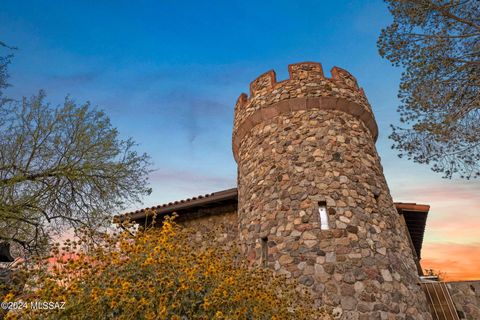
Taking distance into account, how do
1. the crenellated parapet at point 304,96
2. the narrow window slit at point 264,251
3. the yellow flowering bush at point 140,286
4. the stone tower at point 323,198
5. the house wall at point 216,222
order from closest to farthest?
the yellow flowering bush at point 140,286, the stone tower at point 323,198, the narrow window slit at point 264,251, the crenellated parapet at point 304,96, the house wall at point 216,222

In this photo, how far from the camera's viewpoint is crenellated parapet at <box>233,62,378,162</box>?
6.75 meters

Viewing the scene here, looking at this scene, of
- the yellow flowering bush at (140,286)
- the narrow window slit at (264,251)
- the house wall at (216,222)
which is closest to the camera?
the yellow flowering bush at (140,286)

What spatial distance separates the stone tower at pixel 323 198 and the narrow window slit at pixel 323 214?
0.7 inches

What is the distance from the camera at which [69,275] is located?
2.69 m

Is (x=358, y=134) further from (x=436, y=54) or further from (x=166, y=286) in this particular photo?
(x=166, y=286)

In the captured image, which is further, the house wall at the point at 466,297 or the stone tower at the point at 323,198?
the house wall at the point at 466,297

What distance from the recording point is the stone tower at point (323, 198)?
15.8 feet

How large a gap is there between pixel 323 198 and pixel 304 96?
2.59 metres

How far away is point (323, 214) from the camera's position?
5.45 meters

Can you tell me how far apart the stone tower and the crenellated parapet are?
0.08ft

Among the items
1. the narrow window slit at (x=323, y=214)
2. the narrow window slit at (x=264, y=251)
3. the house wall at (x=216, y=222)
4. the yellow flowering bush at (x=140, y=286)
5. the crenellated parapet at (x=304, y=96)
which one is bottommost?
the yellow flowering bush at (x=140, y=286)

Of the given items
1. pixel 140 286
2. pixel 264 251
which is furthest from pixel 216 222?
pixel 140 286

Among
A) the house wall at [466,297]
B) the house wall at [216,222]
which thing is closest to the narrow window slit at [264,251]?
the house wall at [216,222]

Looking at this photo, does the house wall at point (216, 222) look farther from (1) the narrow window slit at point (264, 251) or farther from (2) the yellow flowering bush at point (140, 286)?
(2) the yellow flowering bush at point (140, 286)
